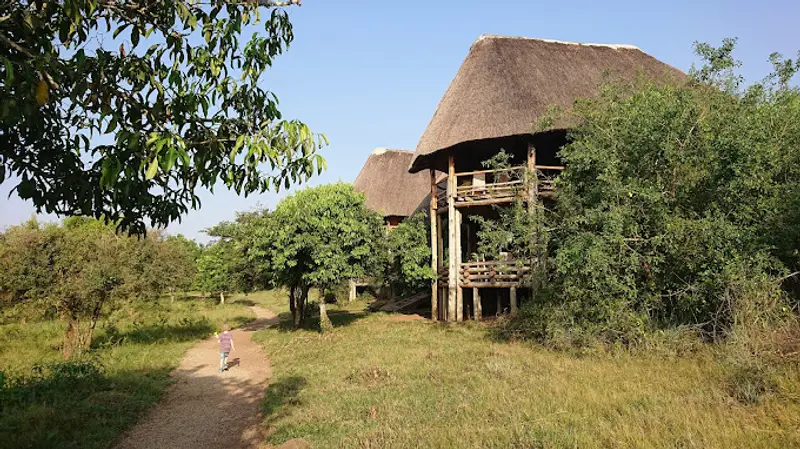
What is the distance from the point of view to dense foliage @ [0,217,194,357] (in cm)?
1217

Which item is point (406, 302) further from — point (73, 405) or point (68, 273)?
point (73, 405)

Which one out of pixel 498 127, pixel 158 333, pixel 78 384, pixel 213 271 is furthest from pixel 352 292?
pixel 78 384

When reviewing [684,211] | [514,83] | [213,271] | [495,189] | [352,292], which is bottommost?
→ [352,292]

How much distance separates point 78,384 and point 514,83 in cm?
1485

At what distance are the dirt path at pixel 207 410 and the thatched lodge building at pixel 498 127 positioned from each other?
8.00 metres

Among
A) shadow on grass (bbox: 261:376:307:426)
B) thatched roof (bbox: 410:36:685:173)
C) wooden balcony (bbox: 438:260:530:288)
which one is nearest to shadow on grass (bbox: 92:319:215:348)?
shadow on grass (bbox: 261:376:307:426)

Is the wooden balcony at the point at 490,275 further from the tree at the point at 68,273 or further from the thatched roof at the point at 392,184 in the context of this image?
the tree at the point at 68,273

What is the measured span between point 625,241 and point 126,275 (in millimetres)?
12598

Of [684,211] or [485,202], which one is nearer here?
[684,211]

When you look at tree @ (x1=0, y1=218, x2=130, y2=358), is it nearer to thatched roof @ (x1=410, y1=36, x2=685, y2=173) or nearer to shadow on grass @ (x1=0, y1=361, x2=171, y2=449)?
shadow on grass @ (x1=0, y1=361, x2=171, y2=449)

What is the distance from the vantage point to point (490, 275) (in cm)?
1659

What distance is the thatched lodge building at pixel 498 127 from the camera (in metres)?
15.7

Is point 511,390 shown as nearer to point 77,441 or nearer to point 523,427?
point 523,427

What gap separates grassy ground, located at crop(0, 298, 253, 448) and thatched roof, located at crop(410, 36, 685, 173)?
11.0 metres
